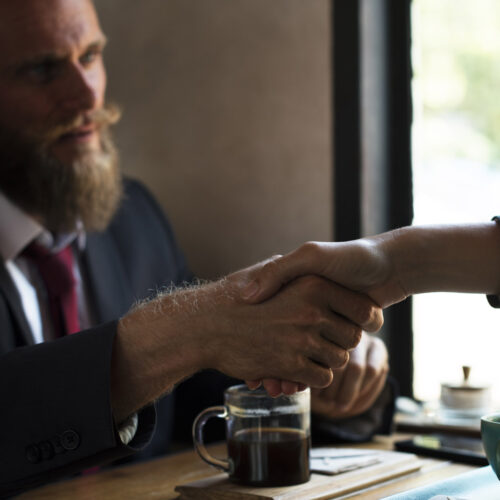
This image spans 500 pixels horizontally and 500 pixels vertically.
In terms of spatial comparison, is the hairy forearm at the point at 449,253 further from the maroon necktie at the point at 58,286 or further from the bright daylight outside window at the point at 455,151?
the maroon necktie at the point at 58,286

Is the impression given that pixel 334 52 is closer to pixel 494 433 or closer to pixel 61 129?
pixel 61 129

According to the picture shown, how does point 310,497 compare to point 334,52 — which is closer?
point 310,497

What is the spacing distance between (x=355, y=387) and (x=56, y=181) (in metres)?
0.85

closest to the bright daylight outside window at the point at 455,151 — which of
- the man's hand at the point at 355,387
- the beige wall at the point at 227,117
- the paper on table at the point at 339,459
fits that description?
the beige wall at the point at 227,117

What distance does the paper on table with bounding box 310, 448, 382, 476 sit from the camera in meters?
1.01

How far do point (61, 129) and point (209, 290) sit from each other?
0.78 metres

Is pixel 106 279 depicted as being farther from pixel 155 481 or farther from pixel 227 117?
pixel 155 481

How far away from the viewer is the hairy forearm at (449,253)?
39.7 inches

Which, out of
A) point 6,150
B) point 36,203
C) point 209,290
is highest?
point 6,150

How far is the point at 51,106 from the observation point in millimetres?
1603

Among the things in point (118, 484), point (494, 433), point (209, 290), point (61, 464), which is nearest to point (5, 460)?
point (61, 464)

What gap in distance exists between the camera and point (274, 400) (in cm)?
97

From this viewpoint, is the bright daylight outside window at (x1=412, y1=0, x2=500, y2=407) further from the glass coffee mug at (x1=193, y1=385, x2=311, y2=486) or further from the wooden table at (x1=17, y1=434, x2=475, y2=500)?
the glass coffee mug at (x1=193, y1=385, x2=311, y2=486)

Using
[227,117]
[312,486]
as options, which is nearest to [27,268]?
[227,117]
